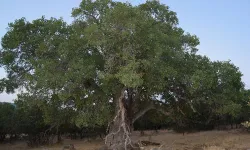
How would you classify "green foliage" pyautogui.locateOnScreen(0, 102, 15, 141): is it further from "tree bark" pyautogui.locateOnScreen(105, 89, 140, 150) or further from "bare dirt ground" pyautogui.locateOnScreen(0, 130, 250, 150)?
"tree bark" pyautogui.locateOnScreen(105, 89, 140, 150)

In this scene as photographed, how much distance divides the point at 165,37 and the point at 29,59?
29.9ft

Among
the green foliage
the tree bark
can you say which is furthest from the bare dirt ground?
the green foliage

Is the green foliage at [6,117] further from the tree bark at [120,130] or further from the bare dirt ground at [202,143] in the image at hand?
the tree bark at [120,130]

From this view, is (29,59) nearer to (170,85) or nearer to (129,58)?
(129,58)

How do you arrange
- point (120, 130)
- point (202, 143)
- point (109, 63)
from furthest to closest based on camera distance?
point (202, 143) → point (120, 130) → point (109, 63)

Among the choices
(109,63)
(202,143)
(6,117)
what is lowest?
(202,143)

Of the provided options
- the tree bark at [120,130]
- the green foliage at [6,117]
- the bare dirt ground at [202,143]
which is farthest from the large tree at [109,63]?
the green foliage at [6,117]

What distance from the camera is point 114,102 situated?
22.3m

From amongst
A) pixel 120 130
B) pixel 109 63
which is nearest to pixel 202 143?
pixel 120 130

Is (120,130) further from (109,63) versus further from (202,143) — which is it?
(202,143)

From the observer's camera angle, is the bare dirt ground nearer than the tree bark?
No

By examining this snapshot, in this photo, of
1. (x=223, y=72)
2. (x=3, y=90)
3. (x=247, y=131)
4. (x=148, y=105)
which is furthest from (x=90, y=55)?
(x=247, y=131)

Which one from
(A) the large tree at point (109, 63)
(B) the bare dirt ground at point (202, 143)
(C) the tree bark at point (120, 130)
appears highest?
(A) the large tree at point (109, 63)

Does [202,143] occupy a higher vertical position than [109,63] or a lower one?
lower
